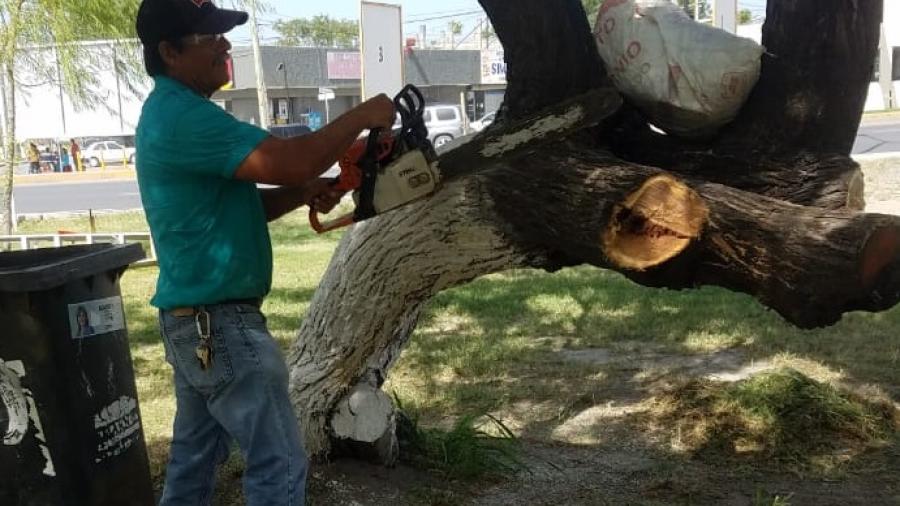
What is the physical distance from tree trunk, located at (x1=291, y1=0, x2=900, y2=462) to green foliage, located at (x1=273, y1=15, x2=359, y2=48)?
240 ft

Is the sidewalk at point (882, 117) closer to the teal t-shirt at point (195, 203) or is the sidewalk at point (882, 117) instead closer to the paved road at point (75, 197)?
the paved road at point (75, 197)

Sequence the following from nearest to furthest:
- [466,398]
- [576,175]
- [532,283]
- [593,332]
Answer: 1. [576,175]
2. [466,398]
3. [593,332]
4. [532,283]

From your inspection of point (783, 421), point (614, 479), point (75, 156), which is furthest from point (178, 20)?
point (75, 156)

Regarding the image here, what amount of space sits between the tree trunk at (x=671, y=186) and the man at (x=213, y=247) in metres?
0.67

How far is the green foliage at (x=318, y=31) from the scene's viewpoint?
7594 centimetres

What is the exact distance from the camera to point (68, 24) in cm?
1020

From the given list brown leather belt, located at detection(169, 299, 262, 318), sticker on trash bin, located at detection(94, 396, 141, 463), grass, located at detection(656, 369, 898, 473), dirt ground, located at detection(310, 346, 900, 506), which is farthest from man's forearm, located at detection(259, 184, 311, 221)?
grass, located at detection(656, 369, 898, 473)

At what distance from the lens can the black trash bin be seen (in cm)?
262

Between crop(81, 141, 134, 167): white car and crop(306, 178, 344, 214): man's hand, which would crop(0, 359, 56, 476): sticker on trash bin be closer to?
crop(306, 178, 344, 214): man's hand

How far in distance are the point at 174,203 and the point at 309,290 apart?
597cm

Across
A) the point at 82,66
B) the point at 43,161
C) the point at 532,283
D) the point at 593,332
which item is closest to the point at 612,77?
the point at 593,332

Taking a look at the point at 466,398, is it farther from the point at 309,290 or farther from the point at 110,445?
the point at 309,290

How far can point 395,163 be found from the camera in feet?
8.21

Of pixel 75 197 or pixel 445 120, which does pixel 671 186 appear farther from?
pixel 445 120
